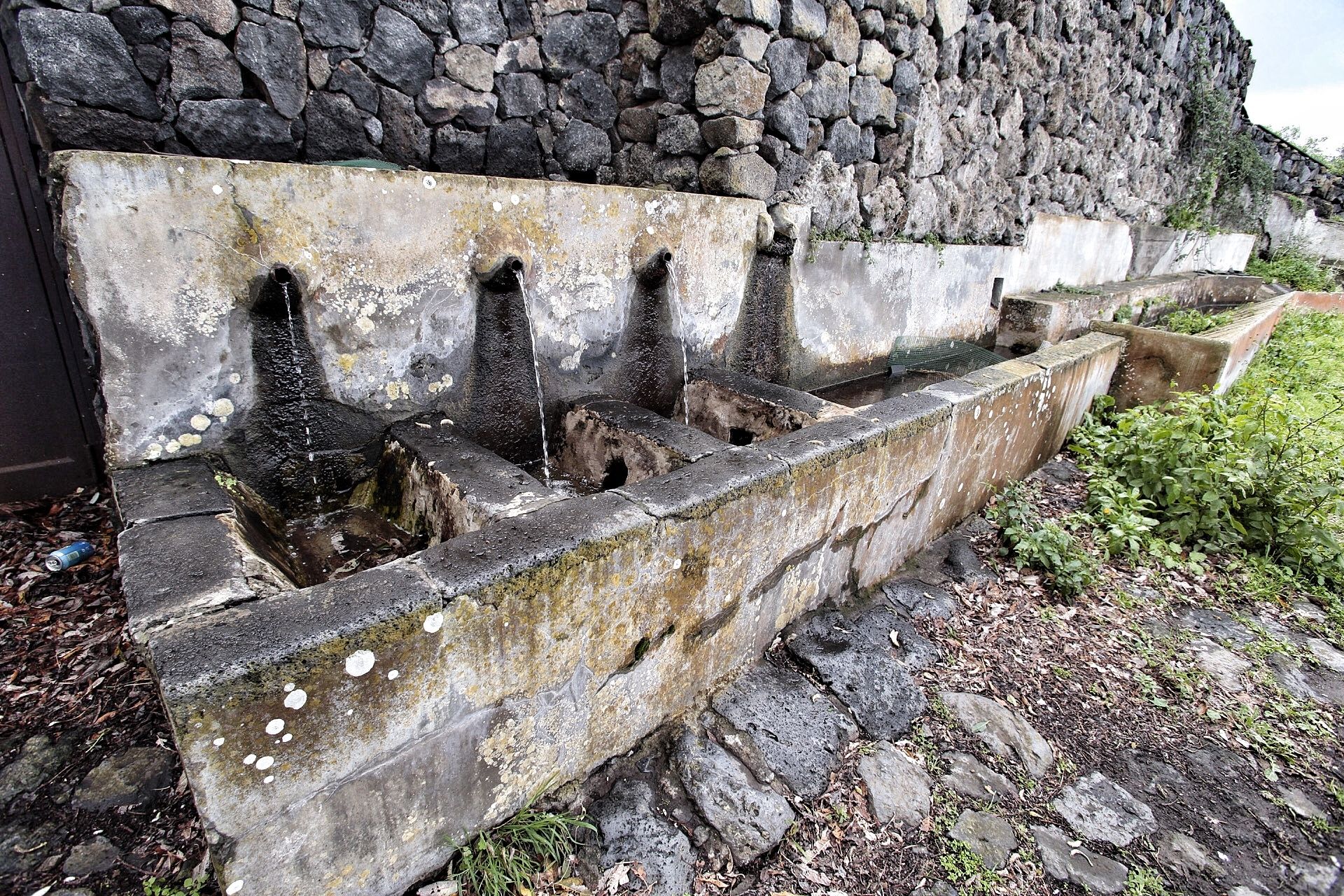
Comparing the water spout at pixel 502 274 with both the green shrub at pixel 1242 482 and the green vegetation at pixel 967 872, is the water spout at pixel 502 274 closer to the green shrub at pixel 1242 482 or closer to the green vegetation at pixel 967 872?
the green vegetation at pixel 967 872

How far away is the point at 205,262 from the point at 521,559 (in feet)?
4.56

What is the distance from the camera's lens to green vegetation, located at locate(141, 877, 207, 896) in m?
1.32

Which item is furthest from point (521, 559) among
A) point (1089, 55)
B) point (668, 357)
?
point (1089, 55)

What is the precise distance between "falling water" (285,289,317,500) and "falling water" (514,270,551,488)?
79cm

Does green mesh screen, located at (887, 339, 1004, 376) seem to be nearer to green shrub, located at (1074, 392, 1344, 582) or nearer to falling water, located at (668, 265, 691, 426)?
green shrub, located at (1074, 392, 1344, 582)

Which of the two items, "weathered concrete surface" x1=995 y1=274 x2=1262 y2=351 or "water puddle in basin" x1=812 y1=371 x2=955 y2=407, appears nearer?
"water puddle in basin" x1=812 y1=371 x2=955 y2=407

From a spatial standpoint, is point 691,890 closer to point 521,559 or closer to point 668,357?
point 521,559

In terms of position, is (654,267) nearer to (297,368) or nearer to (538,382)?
(538,382)

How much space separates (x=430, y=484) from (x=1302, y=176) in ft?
53.8

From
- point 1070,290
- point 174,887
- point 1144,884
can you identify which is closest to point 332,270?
point 174,887

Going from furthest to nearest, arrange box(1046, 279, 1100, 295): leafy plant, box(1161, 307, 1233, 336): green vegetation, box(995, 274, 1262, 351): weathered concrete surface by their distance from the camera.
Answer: box(1046, 279, 1100, 295): leafy plant
box(1161, 307, 1233, 336): green vegetation
box(995, 274, 1262, 351): weathered concrete surface

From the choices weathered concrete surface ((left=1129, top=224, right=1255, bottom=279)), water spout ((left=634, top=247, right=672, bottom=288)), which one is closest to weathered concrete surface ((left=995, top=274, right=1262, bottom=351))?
weathered concrete surface ((left=1129, top=224, right=1255, bottom=279))

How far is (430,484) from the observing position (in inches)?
78.0

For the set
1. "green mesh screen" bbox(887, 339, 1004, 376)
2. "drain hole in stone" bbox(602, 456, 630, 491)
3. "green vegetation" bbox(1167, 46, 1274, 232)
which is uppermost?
"green vegetation" bbox(1167, 46, 1274, 232)
